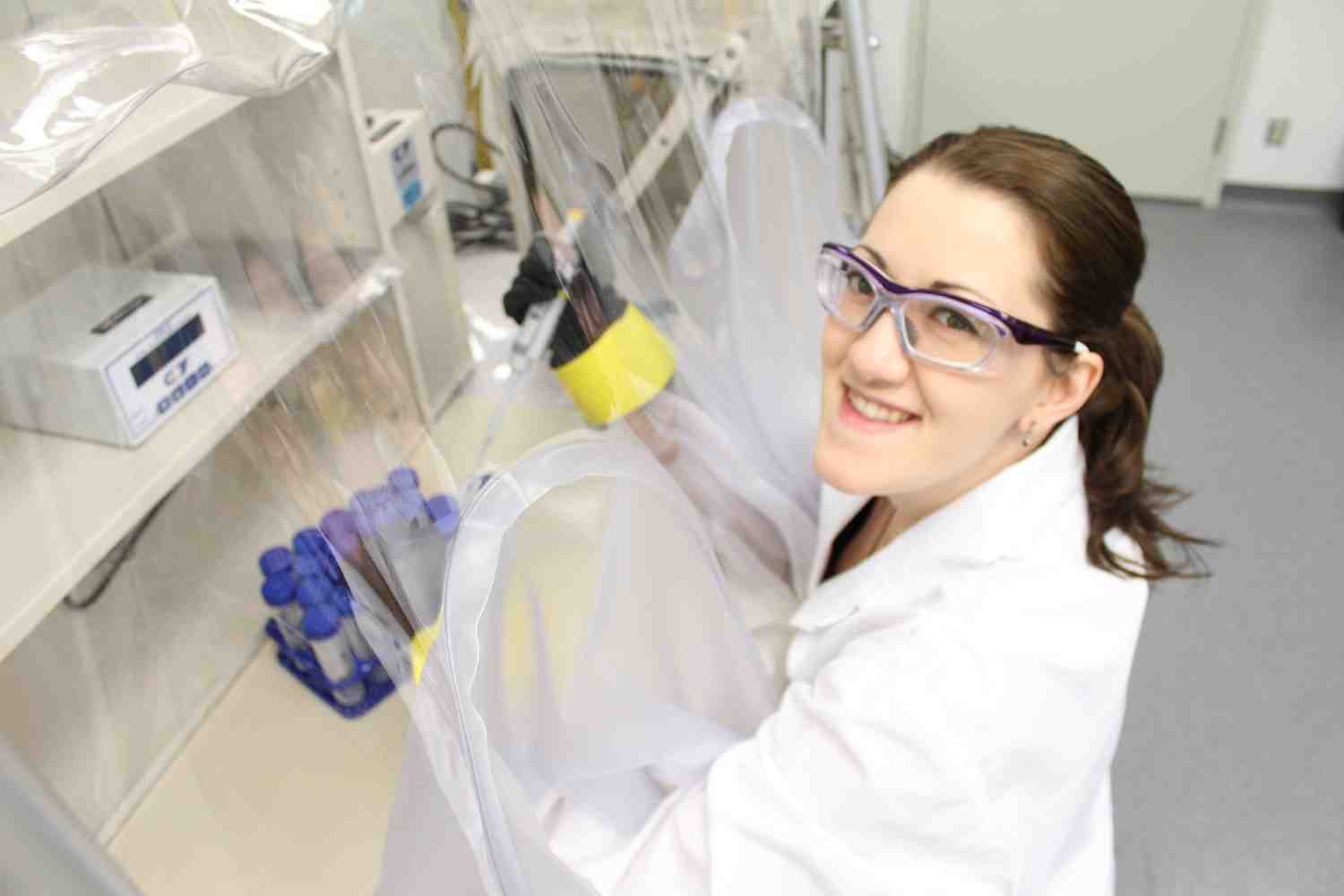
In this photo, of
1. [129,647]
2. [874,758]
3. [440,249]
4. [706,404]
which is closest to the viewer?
[874,758]

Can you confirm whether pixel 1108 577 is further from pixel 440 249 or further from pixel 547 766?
pixel 440 249

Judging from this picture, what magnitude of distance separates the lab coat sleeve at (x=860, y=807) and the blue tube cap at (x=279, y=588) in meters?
0.40

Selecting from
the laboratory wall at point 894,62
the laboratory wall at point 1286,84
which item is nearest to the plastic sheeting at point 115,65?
the laboratory wall at point 1286,84

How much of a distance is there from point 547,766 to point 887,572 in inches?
14.3

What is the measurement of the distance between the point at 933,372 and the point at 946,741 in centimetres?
29

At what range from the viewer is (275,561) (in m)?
0.95

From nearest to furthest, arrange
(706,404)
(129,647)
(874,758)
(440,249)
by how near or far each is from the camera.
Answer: (874,758), (129,647), (706,404), (440,249)

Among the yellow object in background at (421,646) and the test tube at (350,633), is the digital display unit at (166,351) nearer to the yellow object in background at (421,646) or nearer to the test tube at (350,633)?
the test tube at (350,633)

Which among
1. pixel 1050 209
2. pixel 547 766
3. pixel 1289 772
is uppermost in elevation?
pixel 1050 209

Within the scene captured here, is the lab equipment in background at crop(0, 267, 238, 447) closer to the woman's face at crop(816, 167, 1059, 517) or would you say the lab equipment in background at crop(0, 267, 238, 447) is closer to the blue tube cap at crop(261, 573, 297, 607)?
the blue tube cap at crop(261, 573, 297, 607)

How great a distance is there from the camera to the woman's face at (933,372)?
0.79 m

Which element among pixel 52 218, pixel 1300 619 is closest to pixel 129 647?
pixel 52 218

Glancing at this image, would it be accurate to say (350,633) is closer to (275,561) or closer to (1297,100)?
(275,561)

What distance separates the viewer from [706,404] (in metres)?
1.02
